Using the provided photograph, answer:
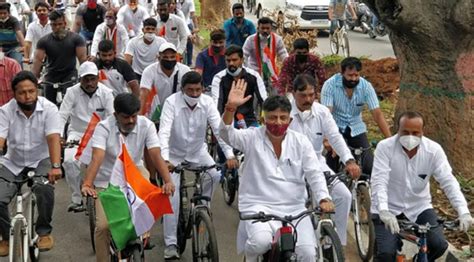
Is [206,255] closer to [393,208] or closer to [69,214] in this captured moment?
[393,208]

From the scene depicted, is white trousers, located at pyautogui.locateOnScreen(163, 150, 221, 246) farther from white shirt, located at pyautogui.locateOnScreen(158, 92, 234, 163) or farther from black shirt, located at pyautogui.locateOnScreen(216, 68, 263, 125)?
black shirt, located at pyautogui.locateOnScreen(216, 68, 263, 125)

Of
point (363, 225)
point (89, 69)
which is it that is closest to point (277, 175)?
point (363, 225)

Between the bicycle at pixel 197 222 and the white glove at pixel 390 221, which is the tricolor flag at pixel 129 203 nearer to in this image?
the bicycle at pixel 197 222

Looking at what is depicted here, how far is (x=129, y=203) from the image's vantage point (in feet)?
21.0

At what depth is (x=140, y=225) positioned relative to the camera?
21.1 feet

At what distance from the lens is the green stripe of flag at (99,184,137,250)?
20.8 ft

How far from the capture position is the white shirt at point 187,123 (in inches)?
317

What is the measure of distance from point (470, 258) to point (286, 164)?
201 cm

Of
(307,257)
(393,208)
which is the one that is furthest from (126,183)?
(393,208)

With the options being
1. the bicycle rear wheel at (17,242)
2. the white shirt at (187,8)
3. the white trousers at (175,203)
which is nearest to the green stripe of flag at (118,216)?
the bicycle rear wheel at (17,242)

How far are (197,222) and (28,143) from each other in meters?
1.84

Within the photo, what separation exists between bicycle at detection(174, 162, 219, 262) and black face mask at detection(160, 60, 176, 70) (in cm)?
200

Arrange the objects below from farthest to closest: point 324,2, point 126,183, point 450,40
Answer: point 324,2, point 450,40, point 126,183

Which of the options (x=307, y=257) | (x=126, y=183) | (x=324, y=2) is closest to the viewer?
(x=307, y=257)
